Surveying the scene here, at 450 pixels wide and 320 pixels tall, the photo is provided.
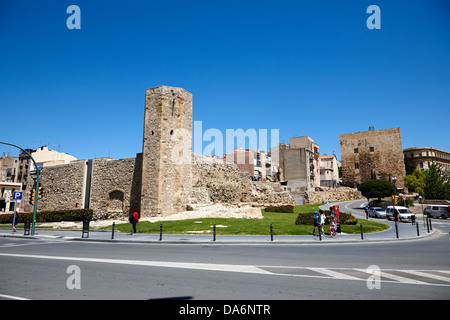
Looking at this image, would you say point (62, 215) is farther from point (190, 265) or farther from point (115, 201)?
point (190, 265)

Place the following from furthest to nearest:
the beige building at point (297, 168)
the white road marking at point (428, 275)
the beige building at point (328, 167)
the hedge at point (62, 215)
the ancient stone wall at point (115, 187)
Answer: the beige building at point (328, 167) → the beige building at point (297, 168) → the hedge at point (62, 215) → the ancient stone wall at point (115, 187) → the white road marking at point (428, 275)

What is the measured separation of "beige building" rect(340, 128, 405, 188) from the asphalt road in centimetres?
6664

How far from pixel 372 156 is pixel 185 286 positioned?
248 ft

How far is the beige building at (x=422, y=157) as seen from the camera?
80312 mm

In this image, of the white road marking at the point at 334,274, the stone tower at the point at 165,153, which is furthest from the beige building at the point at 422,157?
the white road marking at the point at 334,274

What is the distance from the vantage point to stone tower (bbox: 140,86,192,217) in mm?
27016

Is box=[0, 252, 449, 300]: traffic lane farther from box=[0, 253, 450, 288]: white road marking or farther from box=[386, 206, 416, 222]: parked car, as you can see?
box=[386, 206, 416, 222]: parked car

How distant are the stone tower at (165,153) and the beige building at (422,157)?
7372 cm

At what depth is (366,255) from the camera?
32.4 ft

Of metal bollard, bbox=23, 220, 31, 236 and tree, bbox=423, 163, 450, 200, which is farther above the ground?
tree, bbox=423, 163, 450, 200

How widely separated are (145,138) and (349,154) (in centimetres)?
6214

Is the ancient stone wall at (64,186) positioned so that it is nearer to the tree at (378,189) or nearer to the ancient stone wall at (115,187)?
the ancient stone wall at (115,187)

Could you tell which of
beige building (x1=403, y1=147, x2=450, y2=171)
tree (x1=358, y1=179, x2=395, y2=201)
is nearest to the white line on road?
tree (x1=358, y1=179, x2=395, y2=201)

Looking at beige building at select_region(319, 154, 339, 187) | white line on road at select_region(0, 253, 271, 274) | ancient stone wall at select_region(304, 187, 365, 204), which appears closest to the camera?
white line on road at select_region(0, 253, 271, 274)
